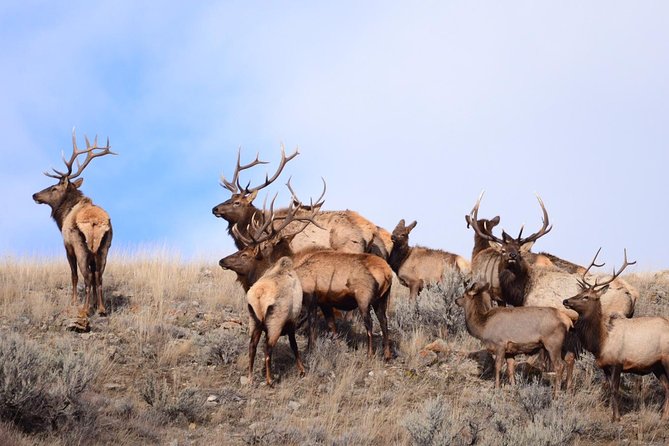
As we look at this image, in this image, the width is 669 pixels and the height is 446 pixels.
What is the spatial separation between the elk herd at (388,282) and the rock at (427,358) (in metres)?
0.42

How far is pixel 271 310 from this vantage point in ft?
33.0

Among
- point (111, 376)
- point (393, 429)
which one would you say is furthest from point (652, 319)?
point (111, 376)

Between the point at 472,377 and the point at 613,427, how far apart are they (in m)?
2.00

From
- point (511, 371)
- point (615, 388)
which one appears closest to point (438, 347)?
point (511, 371)

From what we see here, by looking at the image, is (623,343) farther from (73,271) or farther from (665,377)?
(73,271)

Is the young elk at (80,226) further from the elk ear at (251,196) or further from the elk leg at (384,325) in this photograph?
the elk leg at (384,325)

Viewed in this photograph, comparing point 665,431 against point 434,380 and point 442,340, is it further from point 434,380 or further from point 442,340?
point 442,340

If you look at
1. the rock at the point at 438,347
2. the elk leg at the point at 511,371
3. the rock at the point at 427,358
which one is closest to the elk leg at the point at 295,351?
the rock at the point at 427,358

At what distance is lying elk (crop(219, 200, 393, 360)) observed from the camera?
36.4 feet

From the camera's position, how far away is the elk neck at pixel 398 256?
15.1 meters

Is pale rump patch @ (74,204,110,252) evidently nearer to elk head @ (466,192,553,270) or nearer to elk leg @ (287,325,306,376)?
elk leg @ (287,325,306,376)

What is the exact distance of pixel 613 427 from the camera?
9.52 metres

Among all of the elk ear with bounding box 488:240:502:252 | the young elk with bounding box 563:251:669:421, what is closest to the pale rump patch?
the elk ear with bounding box 488:240:502:252

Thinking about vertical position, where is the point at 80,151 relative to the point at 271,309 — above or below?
above
